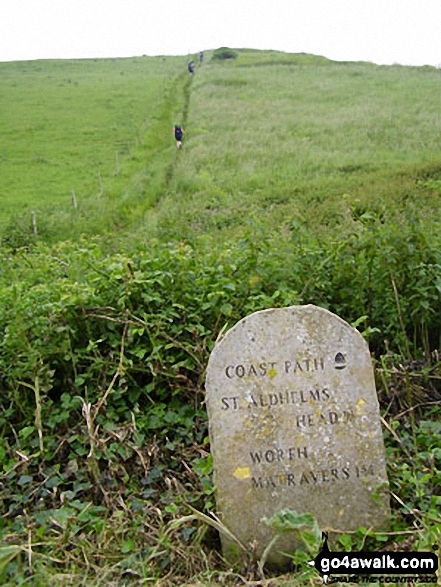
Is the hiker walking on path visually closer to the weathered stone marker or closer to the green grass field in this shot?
the green grass field

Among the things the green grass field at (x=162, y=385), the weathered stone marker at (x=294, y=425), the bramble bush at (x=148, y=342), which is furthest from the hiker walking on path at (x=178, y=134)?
the weathered stone marker at (x=294, y=425)

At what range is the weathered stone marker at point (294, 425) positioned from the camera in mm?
4418

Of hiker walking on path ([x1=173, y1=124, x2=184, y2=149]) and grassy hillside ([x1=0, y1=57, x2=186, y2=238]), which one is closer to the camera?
grassy hillside ([x1=0, y1=57, x2=186, y2=238])

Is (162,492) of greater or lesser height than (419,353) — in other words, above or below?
below

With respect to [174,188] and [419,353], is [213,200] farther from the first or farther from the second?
[419,353]

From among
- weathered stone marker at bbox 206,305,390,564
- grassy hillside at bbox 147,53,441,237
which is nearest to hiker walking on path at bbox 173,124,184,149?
grassy hillside at bbox 147,53,441,237

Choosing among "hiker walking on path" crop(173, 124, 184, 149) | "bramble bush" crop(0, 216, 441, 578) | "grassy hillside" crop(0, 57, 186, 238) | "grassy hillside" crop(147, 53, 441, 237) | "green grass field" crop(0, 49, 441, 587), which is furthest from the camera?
"hiker walking on path" crop(173, 124, 184, 149)

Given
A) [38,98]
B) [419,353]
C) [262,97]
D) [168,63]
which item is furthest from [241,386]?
[168,63]

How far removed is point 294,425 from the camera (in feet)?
14.7

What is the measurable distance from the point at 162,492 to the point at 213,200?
13.6 m

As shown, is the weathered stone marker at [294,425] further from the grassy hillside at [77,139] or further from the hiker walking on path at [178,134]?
the hiker walking on path at [178,134]

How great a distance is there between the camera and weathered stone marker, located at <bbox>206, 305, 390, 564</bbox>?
4418 mm

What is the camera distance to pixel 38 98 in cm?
4569

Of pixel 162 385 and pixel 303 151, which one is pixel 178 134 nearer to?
pixel 303 151
